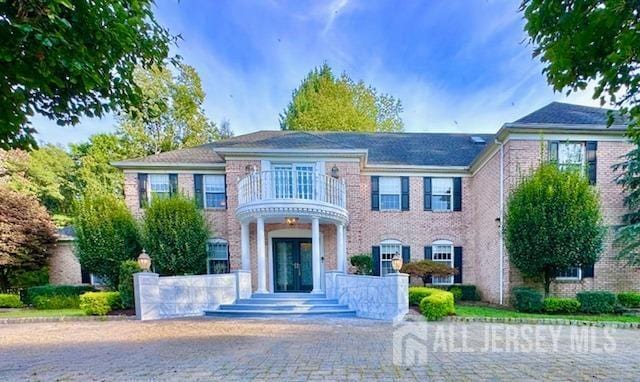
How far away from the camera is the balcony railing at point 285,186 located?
1067 cm

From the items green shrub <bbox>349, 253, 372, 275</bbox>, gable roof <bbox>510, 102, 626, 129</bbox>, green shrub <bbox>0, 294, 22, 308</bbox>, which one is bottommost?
green shrub <bbox>0, 294, 22, 308</bbox>

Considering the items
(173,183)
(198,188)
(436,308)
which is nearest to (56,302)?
(173,183)

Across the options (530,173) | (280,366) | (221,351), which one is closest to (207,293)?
(221,351)

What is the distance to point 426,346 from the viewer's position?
554 cm

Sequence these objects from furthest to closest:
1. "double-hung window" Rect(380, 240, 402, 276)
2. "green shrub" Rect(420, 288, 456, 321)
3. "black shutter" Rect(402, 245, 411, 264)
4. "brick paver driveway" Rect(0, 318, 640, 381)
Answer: "double-hung window" Rect(380, 240, 402, 276) < "black shutter" Rect(402, 245, 411, 264) < "green shrub" Rect(420, 288, 456, 321) < "brick paver driveway" Rect(0, 318, 640, 381)

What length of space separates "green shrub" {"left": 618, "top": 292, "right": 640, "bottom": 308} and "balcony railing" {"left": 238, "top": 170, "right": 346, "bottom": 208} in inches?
364

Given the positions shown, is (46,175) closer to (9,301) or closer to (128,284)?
(9,301)

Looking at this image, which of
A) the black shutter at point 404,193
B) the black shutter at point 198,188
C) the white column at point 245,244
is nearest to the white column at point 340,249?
the black shutter at point 404,193

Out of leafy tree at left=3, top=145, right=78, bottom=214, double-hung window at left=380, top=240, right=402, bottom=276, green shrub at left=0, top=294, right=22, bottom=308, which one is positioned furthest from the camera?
leafy tree at left=3, top=145, right=78, bottom=214

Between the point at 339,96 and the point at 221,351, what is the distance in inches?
794

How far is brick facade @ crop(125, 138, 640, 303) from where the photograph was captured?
10.2 metres

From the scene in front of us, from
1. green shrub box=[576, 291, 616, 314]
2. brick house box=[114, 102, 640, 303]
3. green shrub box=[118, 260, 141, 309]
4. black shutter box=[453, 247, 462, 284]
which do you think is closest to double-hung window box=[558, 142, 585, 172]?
brick house box=[114, 102, 640, 303]

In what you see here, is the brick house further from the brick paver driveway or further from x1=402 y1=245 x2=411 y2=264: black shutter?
the brick paver driveway

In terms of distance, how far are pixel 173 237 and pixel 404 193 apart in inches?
350
